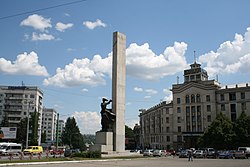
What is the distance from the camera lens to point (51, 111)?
189250mm

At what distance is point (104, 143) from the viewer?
4016cm

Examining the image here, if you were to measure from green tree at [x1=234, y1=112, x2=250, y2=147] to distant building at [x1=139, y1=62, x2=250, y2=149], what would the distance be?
1679 cm

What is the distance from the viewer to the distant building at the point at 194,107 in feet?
287

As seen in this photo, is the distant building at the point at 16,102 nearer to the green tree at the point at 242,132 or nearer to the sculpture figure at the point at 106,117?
the green tree at the point at 242,132

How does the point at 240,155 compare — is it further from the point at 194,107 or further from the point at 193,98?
the point at 193,98

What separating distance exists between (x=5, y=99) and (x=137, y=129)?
6917 centimetres

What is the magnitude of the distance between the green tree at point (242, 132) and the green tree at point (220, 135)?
1.09 m

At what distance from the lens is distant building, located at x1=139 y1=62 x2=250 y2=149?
287 ft

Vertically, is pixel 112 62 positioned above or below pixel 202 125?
above

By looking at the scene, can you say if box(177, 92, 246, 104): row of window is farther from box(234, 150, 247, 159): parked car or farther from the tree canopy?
box(234, 150, 247, 159): parked car

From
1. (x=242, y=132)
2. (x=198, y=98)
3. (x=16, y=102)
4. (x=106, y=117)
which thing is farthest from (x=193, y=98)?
(x=16, y=102)

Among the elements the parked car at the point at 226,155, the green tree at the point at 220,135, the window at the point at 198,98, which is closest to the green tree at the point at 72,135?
the window at the point at 198,98

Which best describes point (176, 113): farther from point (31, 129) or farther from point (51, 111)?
point (51, 111)

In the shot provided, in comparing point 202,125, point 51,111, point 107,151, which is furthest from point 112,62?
point 51,111
